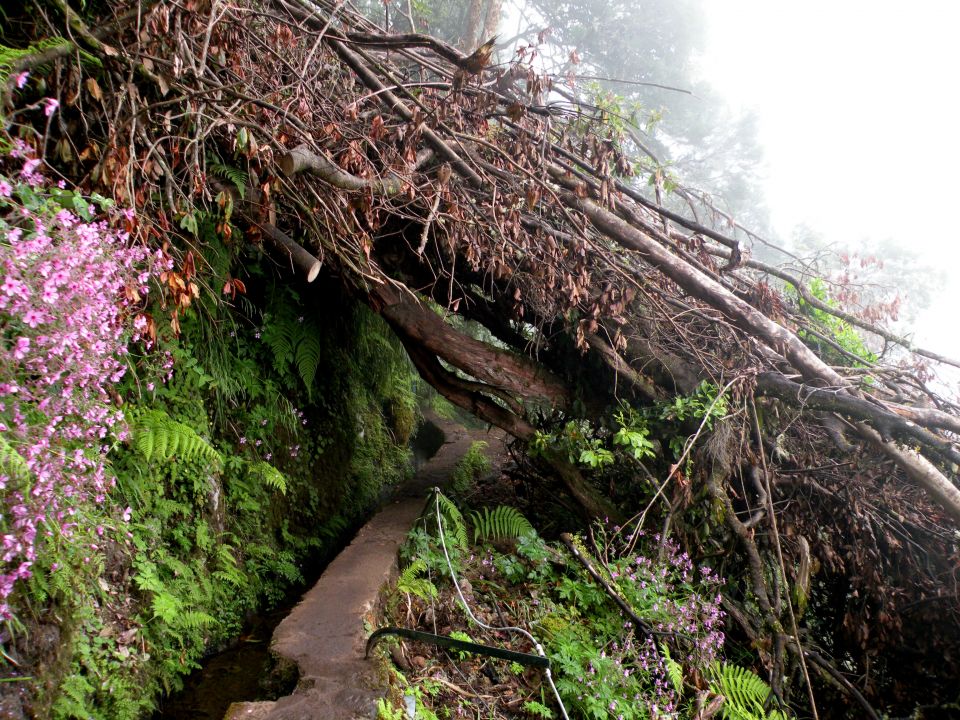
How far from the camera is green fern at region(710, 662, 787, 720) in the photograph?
13.8ft

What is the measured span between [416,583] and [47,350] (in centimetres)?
299

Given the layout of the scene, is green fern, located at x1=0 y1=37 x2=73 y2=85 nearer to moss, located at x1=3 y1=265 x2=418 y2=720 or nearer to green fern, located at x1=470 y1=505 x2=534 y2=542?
moss, located at x1=3 y1=265 x2=418 y2=720

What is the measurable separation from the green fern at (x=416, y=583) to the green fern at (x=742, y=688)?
2.12 m

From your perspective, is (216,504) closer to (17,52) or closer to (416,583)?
(416,583)

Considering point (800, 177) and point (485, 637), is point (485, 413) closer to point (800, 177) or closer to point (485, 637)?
point (485, 637)

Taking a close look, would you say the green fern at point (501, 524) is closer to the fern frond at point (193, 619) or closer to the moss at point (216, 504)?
the moss at point (216, 504)

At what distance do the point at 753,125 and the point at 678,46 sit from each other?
506 cm

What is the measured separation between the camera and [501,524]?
5391mm

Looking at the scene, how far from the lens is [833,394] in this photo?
4.61m

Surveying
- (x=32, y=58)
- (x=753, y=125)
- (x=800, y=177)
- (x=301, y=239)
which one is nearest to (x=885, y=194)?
(x=800, y=177)

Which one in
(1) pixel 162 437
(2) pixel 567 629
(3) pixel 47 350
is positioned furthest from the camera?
(2) pixel 567 629

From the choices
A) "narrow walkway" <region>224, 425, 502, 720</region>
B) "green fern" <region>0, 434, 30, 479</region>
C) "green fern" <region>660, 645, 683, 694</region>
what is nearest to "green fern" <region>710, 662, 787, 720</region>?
"green fern" <region>660, 645, 683, 694</region>

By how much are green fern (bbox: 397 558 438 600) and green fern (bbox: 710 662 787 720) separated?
6.94ft

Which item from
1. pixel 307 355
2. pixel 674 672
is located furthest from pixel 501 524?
pixel 307 355
